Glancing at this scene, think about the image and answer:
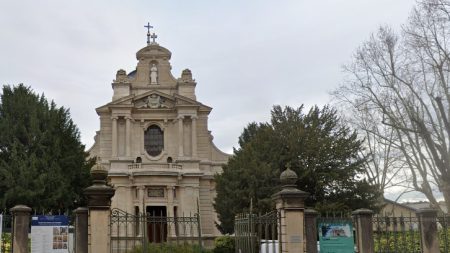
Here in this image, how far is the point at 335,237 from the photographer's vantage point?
14.7 meters

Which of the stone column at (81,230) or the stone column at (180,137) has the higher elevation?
the stone column at (180,137)

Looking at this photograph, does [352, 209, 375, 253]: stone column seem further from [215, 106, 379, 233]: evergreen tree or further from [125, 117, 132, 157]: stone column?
[125, 117, 132, 157]: stone column

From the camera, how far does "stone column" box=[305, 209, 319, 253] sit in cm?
1452

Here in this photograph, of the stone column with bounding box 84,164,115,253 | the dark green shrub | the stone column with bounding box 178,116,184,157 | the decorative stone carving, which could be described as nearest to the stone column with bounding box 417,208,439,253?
the stone column with bounding box 84,164,115,253

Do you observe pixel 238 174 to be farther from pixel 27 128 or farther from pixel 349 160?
pixel 27 128

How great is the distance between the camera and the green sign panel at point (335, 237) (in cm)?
1454

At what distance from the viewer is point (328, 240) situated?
48.0 feet

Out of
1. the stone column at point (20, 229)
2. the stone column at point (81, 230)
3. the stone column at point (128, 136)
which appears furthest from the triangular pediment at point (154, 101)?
the stone column at point (81, 230)

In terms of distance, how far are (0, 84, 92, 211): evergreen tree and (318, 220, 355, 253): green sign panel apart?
1991 cm

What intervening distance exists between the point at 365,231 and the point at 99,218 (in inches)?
280

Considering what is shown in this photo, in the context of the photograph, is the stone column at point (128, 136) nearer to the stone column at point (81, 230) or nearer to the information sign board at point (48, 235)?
the information sign board at point (48, 235)

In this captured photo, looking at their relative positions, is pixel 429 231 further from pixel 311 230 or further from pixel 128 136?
pixel 128 136

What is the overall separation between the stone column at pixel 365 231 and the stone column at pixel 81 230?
7.26 meters

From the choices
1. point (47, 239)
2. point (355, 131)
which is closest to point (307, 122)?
point (355, 131)
